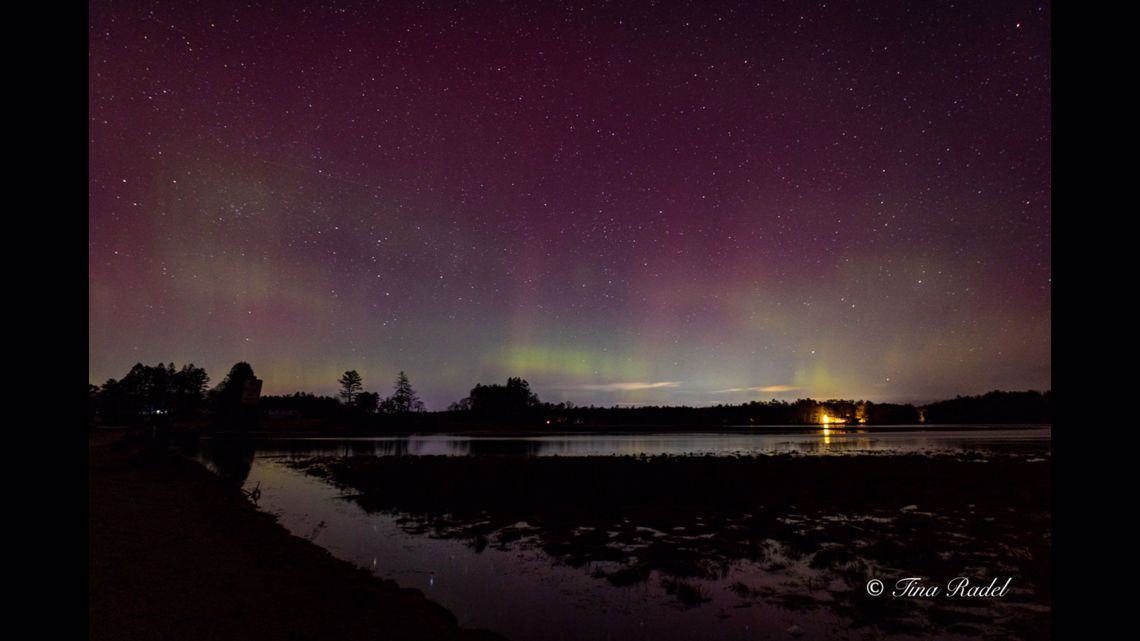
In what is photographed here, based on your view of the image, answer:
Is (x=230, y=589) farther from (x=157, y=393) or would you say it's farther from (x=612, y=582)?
(x=157, y=393)

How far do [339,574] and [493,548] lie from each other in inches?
166

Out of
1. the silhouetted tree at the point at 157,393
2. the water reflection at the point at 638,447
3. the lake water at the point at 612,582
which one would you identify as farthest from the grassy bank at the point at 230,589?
the silhouetted tree at the point at 157,393

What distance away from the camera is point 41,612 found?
5.02ft

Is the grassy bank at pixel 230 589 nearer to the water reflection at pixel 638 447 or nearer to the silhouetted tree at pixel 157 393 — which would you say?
the water reflection at pixel 638 447

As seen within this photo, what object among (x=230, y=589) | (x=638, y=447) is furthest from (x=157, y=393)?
(x=230, y=589)

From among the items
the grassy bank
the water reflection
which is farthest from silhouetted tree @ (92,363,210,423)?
the grassy bank

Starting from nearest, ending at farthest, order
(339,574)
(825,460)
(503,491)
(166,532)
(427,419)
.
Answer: (339,574)
(166,532)
(503,491)
(825,460)
(427,419)

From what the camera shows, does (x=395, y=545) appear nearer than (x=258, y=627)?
No

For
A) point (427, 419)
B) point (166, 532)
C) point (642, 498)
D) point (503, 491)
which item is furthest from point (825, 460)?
point (427, 419)

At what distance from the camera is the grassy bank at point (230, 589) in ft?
27.3

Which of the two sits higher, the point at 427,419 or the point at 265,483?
the point at 265,483

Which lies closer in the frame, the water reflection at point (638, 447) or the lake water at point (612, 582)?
the lake water at point (612, 582)

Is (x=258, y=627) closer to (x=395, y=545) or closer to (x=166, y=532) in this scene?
(x=395, y=545)

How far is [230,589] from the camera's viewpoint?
995 centimetres
